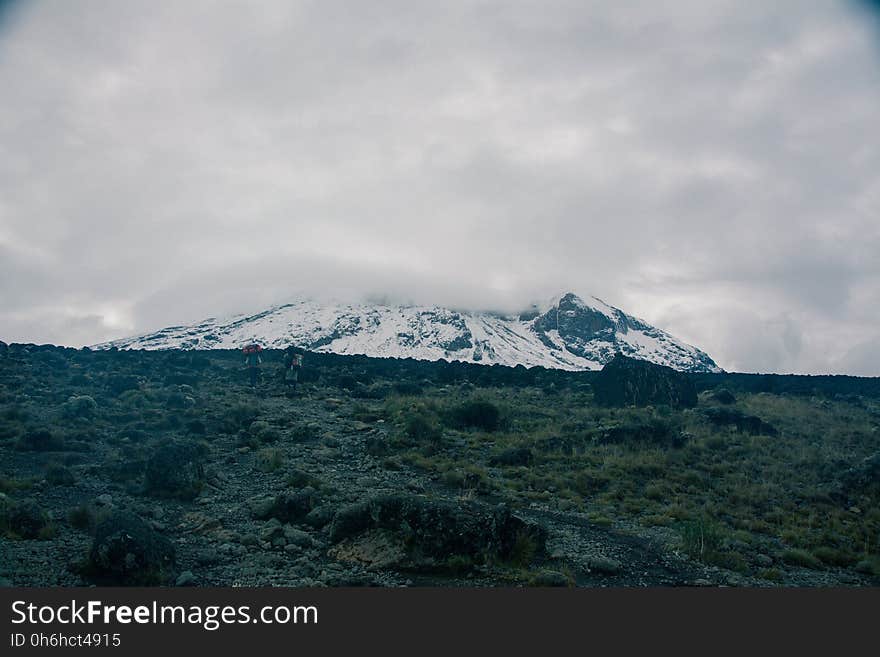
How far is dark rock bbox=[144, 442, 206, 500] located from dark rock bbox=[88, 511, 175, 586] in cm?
483

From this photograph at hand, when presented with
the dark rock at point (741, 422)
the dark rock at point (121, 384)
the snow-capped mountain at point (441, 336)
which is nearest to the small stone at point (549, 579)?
the dark rock at point (741, 422)

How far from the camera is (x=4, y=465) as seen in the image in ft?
49.9

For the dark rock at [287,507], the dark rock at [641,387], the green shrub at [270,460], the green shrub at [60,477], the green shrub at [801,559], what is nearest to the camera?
the green shrub at [801,559]

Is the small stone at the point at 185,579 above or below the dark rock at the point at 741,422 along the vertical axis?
below

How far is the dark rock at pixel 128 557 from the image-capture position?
8.58 meters

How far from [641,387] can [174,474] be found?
1168 inches

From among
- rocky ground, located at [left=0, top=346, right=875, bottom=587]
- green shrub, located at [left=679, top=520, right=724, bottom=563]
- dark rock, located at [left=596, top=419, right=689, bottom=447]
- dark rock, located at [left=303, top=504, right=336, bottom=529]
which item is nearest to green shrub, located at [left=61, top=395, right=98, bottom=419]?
rocky ground, located at [left=0, top=346, right=875, bottom=587]

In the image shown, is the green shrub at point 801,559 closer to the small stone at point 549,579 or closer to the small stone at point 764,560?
the small stone at point 764,560

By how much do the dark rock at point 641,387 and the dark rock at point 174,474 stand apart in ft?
85.4

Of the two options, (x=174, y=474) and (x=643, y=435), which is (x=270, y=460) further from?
(x=643, y=435)

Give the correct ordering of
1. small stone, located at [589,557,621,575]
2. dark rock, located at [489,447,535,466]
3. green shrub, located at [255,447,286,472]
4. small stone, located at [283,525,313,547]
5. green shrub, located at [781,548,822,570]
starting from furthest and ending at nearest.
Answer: dark rock, located at [489,447,535,466] < green shrub, located at [255,447,286,472] < green shrub, located at [781,548,822,570] < small stone, located at [283,525,313,547] < small stone, located at [589,557,621,575]

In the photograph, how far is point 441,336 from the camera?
15338cm

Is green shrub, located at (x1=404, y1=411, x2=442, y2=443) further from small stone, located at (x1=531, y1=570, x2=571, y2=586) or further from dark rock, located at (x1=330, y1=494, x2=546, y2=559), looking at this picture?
small stone, located at (x1=531, y1=570, x2=571, y2=586)

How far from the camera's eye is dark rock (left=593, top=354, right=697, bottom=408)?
35.7 metres
